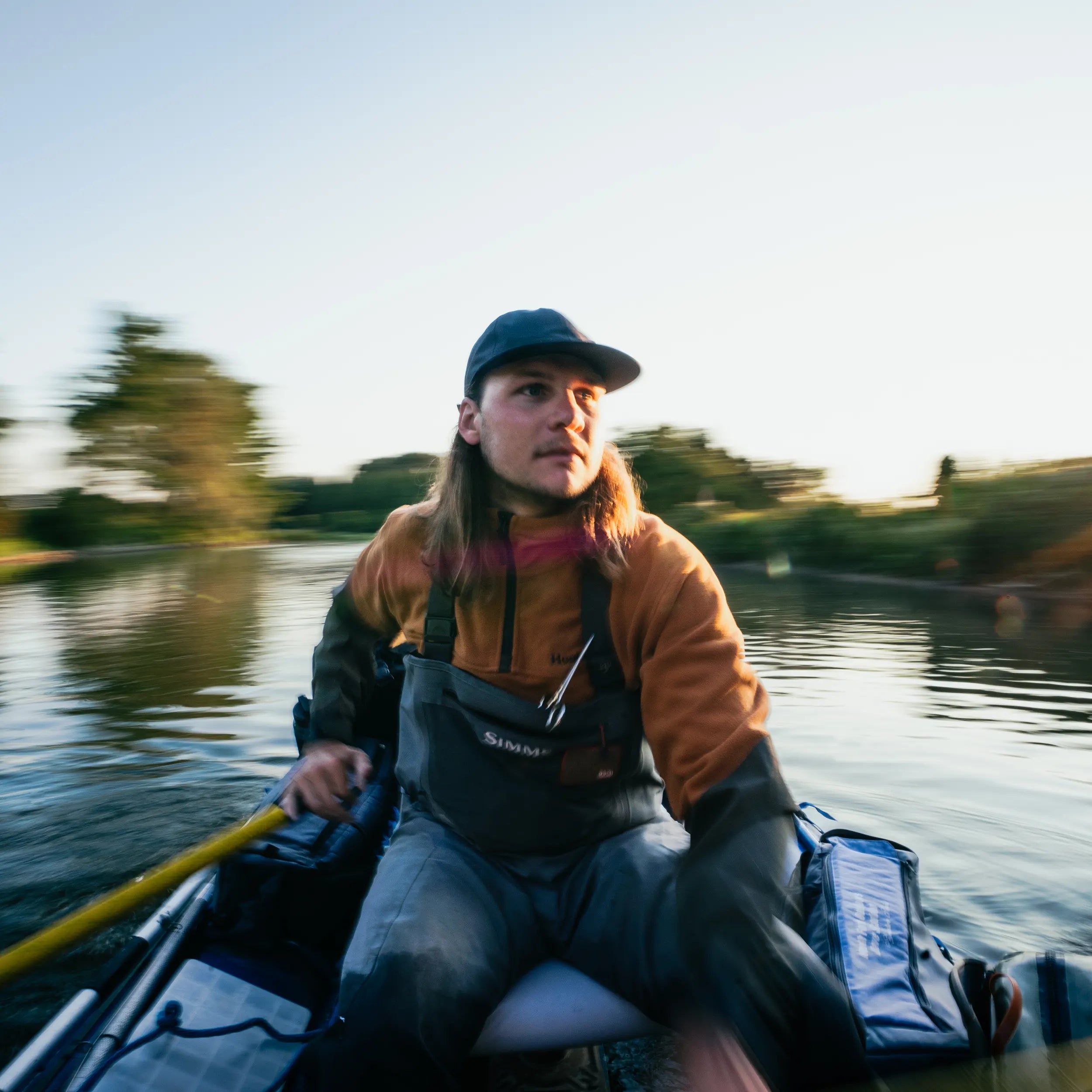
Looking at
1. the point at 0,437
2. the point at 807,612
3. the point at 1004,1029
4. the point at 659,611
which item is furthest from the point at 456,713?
the point at 0,437

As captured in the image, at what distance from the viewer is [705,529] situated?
27984 millimetres

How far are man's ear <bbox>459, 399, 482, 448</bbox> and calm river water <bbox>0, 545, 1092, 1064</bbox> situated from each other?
2286 mm

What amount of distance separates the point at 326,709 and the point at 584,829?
91 cm

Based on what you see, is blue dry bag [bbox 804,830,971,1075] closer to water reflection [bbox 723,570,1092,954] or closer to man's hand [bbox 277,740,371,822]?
water reflection [bbox 723,570,1092,954]

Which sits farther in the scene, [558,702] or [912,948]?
[912,948]

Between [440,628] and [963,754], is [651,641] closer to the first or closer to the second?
[440,628]

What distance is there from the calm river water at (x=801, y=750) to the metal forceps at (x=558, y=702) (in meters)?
2.08

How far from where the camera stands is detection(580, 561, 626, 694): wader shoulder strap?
2.11m

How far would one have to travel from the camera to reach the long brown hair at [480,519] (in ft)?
7.17

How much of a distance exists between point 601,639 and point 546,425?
55cm

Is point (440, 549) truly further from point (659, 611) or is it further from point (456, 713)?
point (659, 611)

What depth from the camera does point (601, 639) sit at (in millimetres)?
2111

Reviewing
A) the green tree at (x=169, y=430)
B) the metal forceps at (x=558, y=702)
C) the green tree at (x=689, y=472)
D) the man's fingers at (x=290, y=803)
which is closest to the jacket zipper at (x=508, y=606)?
the metal forceps at (x=558, y=702)

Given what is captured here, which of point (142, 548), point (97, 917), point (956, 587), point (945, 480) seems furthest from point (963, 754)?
point (142, 548)
